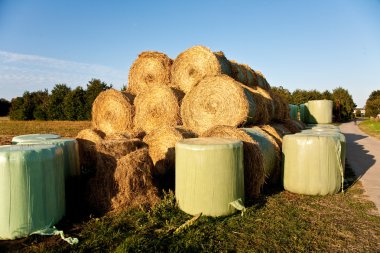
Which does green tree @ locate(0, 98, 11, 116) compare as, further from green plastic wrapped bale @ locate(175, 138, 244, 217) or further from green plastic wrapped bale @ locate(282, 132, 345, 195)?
green plastic wrapped bale @ locate(282, 132, 345, 195)

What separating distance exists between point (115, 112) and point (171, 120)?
178 centimetres

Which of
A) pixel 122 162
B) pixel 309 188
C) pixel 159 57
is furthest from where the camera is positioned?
pixel 159 57

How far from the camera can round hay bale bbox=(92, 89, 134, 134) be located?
8164mm

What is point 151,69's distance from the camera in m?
8.73

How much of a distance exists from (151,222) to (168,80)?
543 cm

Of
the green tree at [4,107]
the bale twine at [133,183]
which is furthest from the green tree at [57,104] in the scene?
the bale twine at [133,183]

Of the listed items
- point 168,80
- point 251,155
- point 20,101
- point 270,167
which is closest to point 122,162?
point 251,155

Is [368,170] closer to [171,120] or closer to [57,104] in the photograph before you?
[171,120]

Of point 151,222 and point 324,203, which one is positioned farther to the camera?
point 324,203

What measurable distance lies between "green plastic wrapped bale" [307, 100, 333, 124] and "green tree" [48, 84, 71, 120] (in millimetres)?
34610

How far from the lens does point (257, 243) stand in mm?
3488

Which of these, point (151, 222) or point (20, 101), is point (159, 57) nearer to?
point (151, 222)

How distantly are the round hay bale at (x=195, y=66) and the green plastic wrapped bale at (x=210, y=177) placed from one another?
366 centimetres

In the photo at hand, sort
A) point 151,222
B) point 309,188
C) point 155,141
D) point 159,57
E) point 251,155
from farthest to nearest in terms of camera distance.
Result: point 159,57 → point 155,141 → point 309,188 → point 251,155 → point 151,222
